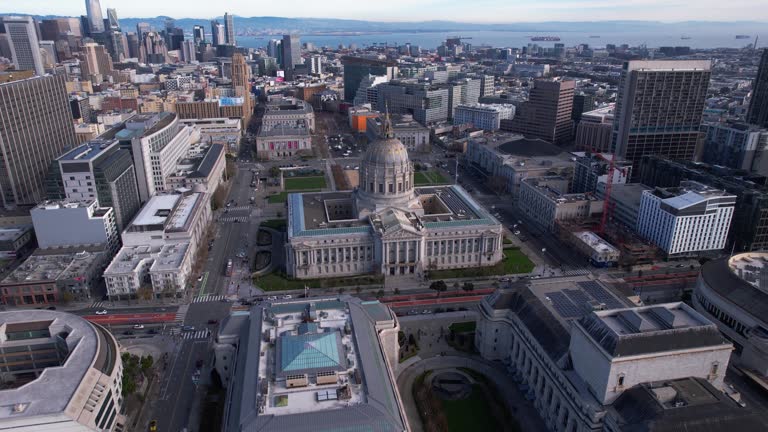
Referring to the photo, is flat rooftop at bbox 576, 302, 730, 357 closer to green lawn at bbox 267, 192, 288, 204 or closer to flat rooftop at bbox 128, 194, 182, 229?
flat rooftop at bbox 128, 194, 182, 229

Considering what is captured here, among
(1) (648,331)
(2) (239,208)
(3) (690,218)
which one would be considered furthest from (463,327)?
(2) (239,208)

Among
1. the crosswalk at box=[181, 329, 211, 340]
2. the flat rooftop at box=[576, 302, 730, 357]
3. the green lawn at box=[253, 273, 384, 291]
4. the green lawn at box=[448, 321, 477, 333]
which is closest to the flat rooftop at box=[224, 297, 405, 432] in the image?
the crosswalk at box=[181, 329, 211, 340]

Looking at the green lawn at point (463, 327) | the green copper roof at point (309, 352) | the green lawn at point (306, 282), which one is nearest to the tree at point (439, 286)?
the green lawn at point (463, 327)

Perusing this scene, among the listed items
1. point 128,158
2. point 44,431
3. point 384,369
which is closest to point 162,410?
point 44,431

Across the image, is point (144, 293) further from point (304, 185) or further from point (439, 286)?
point (304, 185)

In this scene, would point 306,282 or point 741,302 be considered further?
point 306,282

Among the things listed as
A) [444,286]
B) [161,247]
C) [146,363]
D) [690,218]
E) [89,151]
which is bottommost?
[444,286]
